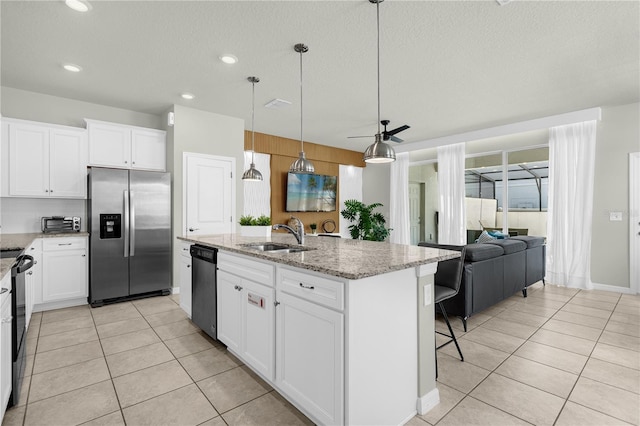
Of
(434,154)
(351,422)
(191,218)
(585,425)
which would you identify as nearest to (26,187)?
(191,218)

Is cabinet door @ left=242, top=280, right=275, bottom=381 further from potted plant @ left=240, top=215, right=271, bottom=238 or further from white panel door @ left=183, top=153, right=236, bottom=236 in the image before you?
white panel door @ left=183, top=153, right=236, bottom=236

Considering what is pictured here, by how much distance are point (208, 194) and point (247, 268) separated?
2.98 metres

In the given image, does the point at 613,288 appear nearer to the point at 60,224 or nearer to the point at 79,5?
the point at 79,5

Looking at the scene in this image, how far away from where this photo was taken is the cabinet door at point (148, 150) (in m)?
4.60

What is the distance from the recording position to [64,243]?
3867 mm

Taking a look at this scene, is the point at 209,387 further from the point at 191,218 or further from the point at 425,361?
the point at 191,218

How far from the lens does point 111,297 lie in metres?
4.06

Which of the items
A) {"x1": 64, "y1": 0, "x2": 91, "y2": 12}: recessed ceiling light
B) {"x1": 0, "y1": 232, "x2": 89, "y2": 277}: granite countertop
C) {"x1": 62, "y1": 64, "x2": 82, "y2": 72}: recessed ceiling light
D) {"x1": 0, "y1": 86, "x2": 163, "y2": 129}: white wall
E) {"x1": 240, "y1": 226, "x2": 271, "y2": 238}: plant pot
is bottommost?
{"x1": 0, "y1": 232, "x2": 89, "y2": 277}: granite countertop

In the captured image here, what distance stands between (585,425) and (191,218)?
4.66 m

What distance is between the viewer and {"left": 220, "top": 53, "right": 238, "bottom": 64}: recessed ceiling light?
316 cm

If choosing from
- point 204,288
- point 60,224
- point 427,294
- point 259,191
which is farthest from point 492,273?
point 60,224

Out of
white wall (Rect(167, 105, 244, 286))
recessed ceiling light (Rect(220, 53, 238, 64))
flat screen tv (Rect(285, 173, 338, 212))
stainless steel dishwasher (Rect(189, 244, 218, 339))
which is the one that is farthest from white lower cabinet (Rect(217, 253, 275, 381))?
flat screen tv (Rect(285, 173, 338, 212))

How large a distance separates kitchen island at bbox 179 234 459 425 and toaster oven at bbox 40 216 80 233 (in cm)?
332

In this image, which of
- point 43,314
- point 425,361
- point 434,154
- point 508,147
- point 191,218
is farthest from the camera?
point 434,154
